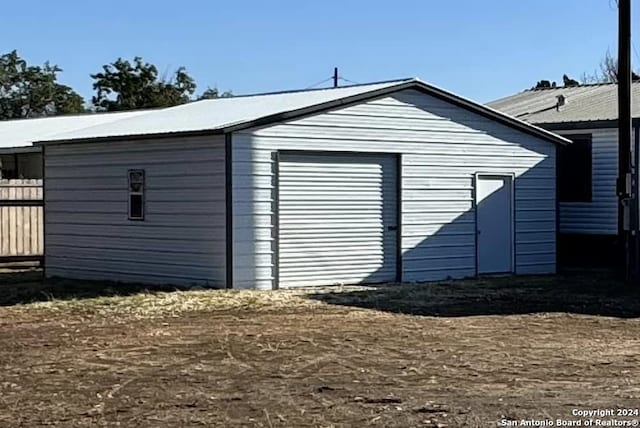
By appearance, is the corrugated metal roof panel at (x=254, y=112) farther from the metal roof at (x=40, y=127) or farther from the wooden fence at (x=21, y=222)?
the metal roof at (x=40, y=127)

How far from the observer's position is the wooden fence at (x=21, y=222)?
25.3m

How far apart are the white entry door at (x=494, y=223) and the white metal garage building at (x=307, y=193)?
0.03 metres

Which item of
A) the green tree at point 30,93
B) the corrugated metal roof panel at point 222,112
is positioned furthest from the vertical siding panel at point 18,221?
the green tree at point 30,93

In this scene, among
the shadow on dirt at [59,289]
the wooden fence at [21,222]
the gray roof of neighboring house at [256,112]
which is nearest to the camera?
the shadow on dirt at [59,289]

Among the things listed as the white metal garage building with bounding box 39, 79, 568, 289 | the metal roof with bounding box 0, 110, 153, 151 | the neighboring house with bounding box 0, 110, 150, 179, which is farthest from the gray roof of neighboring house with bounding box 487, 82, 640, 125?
the neighboring house with bounding box 0, 110, 150, 179

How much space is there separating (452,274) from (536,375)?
11095 millimetres

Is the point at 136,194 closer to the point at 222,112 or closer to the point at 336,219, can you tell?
the point at 222,112

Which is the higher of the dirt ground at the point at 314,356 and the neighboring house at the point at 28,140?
the neighboring house at the point at 28,140

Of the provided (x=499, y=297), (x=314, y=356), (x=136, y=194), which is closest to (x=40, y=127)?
(x=136, y=194)

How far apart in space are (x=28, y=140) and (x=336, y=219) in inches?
710

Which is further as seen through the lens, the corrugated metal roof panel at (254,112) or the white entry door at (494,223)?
the white entry door at (494,223)

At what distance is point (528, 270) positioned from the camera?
23375mm

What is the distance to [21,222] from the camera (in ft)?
83.4

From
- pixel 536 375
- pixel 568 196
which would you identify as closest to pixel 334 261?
pixel 568 196
